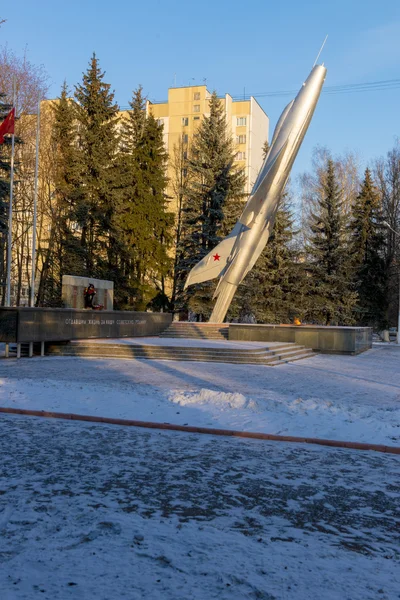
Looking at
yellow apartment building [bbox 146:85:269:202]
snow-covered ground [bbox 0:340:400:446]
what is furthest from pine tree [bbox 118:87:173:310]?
snow-covered ground [bbox 0:340:400:446]

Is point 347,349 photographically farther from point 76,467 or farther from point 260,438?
point 76,467

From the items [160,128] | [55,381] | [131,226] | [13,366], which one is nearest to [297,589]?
[55,381]

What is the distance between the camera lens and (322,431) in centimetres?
696

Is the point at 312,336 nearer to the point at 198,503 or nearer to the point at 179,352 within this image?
the point at 179,352

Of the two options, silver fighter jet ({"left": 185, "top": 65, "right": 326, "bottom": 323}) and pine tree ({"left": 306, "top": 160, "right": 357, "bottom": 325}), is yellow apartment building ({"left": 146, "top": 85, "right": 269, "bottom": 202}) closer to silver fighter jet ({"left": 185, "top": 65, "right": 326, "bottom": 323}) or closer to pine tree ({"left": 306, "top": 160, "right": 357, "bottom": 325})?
pine tree ({"left": 306, "top": 160, "right": 357, "bottom": 325})

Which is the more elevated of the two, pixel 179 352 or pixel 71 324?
pixel 71 324

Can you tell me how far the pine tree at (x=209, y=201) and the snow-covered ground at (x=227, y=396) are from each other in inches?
779

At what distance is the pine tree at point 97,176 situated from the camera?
32.0m

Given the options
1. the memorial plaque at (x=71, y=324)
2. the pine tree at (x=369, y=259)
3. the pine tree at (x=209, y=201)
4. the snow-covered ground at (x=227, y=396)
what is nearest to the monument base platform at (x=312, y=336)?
the memorial plaque at (x=71, y=324)

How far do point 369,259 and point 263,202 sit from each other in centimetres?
1364

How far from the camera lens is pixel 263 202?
23.4m

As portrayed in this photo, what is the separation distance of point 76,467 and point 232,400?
12.8ft

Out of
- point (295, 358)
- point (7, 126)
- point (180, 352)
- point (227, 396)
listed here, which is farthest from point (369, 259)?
point (227, 396)

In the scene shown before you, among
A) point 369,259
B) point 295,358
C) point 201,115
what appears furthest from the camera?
point 201,115
